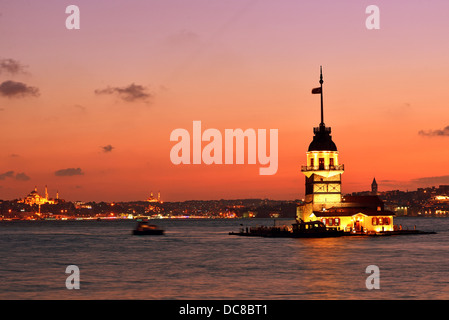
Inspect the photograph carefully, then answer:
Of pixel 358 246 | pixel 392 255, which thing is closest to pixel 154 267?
pixel 392 255

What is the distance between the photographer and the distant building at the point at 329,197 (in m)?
108

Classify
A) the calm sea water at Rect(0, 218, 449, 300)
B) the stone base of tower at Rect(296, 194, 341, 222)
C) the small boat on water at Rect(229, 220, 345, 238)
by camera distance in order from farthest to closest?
1. the stone base of tower at Rect(296, 194, 341, 222)
2. the small boat on water at Rect(229, 220, 345, 238)
3. the calm sea water at Rect(0, 218, 449, 300)

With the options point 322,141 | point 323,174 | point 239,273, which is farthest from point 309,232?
point 239,273

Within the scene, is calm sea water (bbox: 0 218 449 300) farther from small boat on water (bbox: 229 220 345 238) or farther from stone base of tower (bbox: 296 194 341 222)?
stone base of tower (bbox: 296 194 341 222)

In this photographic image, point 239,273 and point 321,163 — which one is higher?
point 321,163

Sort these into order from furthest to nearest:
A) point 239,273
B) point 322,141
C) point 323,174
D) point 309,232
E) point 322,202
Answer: point 322,141
point 322,202
point 323,174
point 309,232
point 239,273

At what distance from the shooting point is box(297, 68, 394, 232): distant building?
108 metres

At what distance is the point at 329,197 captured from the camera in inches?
4289

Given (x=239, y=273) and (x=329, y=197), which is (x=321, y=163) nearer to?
(x=329, y=197)

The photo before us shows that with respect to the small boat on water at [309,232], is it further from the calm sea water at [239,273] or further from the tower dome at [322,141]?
the calm sea water at [239,273]

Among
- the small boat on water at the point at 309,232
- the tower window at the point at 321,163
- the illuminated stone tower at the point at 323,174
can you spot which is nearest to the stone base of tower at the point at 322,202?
the illuminated stone tower at the point at 323,174

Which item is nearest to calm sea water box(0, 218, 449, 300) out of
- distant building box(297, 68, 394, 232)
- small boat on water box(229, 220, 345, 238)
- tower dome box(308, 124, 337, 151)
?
small boat on water box(229, 220, 345, 238)
